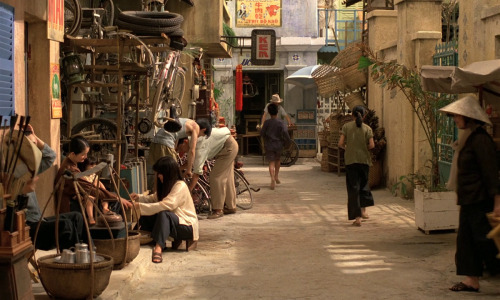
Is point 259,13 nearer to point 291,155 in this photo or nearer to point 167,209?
point 291,155

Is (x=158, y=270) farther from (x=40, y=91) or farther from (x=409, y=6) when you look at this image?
(x=409, y=6)

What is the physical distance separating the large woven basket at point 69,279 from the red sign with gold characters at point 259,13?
2304 cm

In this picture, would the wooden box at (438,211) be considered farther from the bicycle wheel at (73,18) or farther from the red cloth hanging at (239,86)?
the red cloth hanging at (239,86)

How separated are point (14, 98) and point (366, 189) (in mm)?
5888

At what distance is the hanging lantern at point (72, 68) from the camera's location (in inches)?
404

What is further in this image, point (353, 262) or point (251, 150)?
point (251, 150)

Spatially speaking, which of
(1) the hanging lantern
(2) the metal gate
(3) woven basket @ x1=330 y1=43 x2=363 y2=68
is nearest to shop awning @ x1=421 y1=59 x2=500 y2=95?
(2) the metal gate

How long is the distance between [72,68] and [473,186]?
5.49 m

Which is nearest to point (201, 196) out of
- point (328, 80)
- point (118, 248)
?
point (118, 248)

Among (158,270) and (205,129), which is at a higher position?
(205,129)

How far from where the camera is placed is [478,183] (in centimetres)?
727

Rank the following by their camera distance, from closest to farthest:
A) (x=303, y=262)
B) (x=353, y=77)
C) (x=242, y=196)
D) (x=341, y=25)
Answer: (x=303, y=262)
(x=242, y=196)
(x=353, y=77)
(x=341, y=25)

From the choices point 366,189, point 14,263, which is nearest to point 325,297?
point 14,263

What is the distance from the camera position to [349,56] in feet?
63.4
